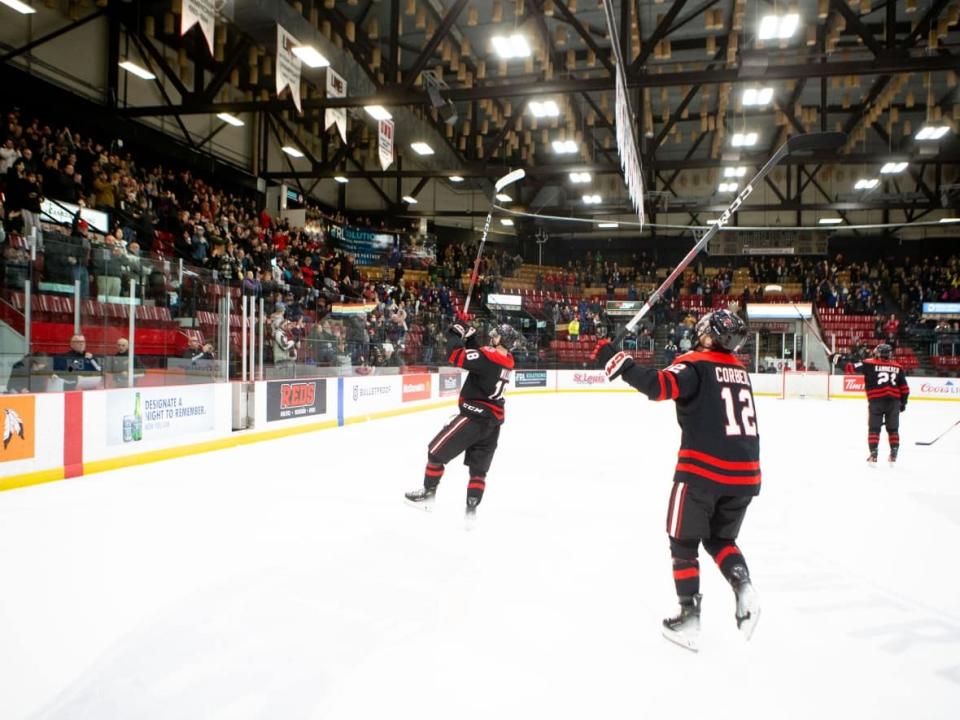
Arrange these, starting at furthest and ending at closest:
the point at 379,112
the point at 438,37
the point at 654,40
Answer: the point at 379,112, the point at 438,37, the point at 654,40

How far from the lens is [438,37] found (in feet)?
35.4

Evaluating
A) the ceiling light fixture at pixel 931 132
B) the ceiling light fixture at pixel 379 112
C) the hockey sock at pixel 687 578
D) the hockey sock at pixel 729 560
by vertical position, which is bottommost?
the hockey sock at pixel 687 578

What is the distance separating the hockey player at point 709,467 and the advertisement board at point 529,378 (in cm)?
1496

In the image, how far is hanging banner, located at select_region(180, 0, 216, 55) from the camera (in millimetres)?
8070

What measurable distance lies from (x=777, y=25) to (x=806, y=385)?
35.2 ft

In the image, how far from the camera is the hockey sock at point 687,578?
104 inches

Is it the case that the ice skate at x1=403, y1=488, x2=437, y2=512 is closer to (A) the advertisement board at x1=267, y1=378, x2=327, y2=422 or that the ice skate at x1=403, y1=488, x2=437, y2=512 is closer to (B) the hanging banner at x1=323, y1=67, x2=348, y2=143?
(A) the advertisement board at x1=267, y1=378, x2=327, y2=422

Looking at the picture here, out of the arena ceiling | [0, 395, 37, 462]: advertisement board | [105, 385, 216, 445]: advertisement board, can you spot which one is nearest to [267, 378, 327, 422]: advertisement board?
[105, 385, 216, 445]: advertisement board

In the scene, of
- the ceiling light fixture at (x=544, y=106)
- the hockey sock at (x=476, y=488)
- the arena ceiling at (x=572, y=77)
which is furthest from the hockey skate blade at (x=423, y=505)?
the ceiling light fixture at (x=544, y=106)

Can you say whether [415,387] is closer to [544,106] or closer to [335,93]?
[335,93]

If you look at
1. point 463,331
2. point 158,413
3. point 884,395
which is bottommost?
point 158,413

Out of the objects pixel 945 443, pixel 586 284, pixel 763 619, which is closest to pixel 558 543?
pixel 763 619

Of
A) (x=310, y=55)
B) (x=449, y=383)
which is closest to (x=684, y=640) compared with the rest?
(x=310, y=55)

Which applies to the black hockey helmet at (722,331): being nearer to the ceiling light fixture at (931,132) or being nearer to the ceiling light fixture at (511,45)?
the ceiling light fixture at (511,45)
